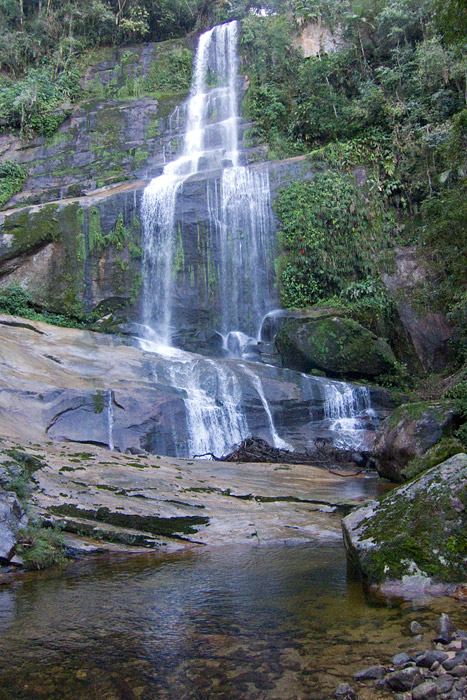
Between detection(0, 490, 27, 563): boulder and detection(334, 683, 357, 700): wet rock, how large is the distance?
3.50 m

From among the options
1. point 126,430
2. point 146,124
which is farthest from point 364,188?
point 126,430

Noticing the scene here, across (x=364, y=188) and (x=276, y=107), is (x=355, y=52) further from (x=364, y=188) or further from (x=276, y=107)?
(x=364, y=188)

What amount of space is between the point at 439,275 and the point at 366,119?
855cm

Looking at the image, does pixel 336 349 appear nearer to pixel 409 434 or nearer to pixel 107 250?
pixel 409 434

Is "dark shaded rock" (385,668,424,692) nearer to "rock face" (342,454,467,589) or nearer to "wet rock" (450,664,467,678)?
"wet rock" (450,664,467,678)

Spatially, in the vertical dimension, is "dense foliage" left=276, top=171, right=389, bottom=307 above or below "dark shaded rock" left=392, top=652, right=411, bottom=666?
above

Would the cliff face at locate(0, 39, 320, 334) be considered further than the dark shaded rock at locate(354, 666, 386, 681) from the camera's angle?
Yes

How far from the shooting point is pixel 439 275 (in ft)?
55.5

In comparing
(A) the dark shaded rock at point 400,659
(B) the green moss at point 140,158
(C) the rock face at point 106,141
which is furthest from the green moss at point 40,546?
(B) the green moss at point 140,158

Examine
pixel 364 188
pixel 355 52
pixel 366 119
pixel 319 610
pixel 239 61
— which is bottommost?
pixel 319 610

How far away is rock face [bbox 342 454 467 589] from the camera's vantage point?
388cm

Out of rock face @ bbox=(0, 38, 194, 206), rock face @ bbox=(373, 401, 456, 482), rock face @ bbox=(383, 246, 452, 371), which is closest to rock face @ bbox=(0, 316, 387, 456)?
rock face @ bbox=(373, 401, 456, 482)

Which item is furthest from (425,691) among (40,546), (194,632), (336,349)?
(336,349)

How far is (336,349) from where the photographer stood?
15.6 meters
